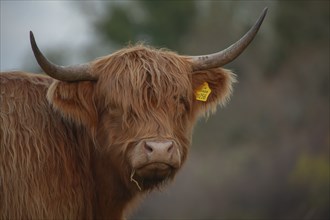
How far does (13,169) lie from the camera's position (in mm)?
7047

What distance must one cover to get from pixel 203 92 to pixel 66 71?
131 centimetres

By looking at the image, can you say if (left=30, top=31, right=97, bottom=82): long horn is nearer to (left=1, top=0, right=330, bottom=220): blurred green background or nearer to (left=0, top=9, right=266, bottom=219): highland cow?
(left=0, top=9, right=266, bottom=219): highland cow

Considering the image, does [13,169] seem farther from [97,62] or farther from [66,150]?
[97,62]

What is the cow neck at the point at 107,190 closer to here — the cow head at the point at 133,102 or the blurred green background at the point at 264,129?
the cow head at the point at 133,102

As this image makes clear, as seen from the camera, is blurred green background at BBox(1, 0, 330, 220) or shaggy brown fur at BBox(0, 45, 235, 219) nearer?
shaggy brown fur at BBox(0, 45, 235, 219)

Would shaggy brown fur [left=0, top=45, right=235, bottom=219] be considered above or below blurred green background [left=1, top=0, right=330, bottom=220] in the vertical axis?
above

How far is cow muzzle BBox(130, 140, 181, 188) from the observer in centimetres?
686

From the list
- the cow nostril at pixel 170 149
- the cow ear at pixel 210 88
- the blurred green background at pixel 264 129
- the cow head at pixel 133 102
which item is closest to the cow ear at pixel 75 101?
the cow head at pixel 133 102

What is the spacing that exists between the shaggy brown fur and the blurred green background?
870 cm

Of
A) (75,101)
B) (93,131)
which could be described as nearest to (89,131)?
(93,131)

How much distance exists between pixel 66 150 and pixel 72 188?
33 cm

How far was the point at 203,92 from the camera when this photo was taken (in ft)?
25.9

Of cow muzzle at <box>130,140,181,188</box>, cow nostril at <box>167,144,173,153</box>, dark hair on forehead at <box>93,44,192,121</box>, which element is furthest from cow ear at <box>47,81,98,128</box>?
cow nostril at <box>167,144,173,153</box>

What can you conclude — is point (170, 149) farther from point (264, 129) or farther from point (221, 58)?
point (264, 129)
